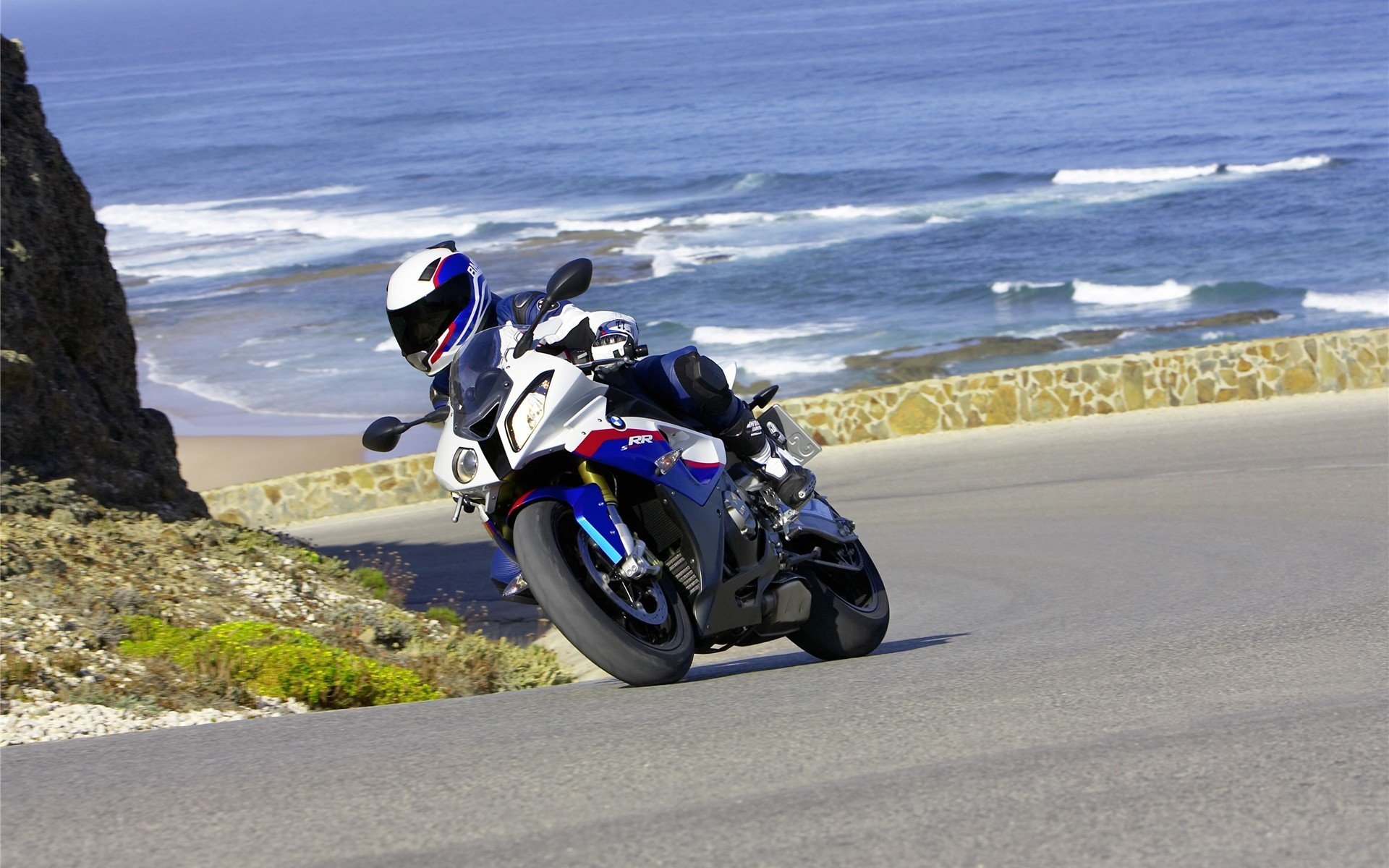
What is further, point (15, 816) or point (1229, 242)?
point (1229, 242)

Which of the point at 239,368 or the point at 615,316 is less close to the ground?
the point at 615,316

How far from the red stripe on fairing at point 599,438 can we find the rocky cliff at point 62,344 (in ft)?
22.1

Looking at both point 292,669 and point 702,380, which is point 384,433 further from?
point 292,669

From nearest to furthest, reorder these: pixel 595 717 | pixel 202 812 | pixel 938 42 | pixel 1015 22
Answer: pixel 202 812 → pixel 595 717 → pixel 938 42 → pixel 1015 22

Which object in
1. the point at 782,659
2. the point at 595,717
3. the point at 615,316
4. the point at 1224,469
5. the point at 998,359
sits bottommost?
the point at 998,359

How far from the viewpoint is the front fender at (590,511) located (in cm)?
533

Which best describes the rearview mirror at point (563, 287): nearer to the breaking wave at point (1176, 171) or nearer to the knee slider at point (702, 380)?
the knee slider at point (702, 380)

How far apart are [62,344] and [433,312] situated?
7.41 m

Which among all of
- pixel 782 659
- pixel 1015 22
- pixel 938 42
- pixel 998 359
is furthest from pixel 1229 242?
pixel 1015 22

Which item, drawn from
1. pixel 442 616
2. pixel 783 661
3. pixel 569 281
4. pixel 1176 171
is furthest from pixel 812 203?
pixel 569 281

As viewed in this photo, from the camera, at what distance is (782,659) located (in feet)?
24.9

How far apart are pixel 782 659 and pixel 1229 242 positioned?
45.0 m

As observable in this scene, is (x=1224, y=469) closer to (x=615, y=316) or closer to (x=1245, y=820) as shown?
(x=615, y=316)

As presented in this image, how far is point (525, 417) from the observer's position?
17.6ft
